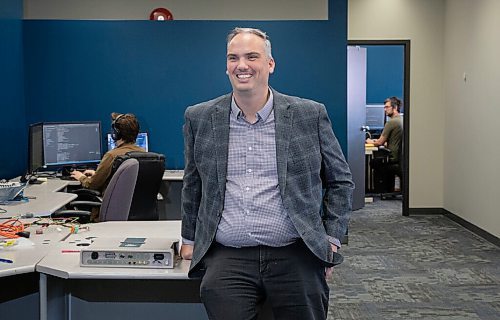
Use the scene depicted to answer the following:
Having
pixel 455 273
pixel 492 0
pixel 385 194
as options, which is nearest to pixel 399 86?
pixel 385 194

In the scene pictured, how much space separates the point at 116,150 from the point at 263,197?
3.24 meters

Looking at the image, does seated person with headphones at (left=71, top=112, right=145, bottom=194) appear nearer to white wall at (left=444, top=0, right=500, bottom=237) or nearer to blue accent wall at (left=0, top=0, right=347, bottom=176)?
blue accent wall at (left=0, top=0, right=347, bottom=176)

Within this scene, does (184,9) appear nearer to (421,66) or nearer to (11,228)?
(421,66)

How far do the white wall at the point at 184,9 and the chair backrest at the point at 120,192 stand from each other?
3019 mm

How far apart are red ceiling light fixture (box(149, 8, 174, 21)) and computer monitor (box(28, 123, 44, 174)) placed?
5.35ft

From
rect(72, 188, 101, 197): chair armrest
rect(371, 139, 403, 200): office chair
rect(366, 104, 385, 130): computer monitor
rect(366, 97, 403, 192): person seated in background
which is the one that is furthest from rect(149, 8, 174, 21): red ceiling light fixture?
rect(366, 104, 385, 130): computer monitor

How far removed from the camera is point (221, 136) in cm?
238

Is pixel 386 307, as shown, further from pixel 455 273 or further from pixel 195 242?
pixel 195 242

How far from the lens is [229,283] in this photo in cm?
230

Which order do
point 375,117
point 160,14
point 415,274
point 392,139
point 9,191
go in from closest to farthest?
point 9,191 < point 415,274 < point 160,14 < point 392,139 < point 375,117

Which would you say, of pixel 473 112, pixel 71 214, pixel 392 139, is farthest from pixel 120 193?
pixel 392 139

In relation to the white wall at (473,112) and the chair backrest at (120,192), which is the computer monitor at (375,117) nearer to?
the white wall at (473,112)

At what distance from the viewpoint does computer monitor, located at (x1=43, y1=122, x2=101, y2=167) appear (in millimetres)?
6344

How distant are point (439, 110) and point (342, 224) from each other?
20.7 feet
